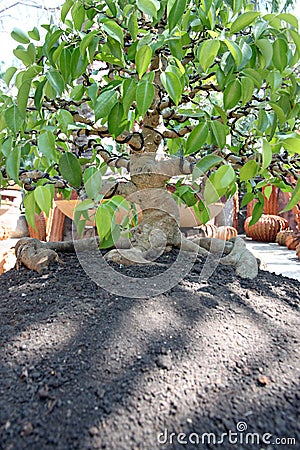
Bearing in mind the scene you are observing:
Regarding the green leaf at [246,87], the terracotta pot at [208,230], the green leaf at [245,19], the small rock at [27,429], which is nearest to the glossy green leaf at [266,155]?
the green leaf at [246,87]

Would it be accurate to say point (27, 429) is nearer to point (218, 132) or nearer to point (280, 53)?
point (218, 132)

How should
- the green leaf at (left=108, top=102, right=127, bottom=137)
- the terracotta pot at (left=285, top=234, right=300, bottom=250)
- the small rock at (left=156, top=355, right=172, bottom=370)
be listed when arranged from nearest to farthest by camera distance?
the small rock at (left=156, top=355, right=172, bottom=370), the green leaf at (left=108, top=102, right=127, bottom=137), the terracotta pot at (left=285, top=234, right=300, bottom=250)

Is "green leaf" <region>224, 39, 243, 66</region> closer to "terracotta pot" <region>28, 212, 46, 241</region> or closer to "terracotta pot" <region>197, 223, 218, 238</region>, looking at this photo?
"terracotta pot" <region>197, 223, 218, 238</region>

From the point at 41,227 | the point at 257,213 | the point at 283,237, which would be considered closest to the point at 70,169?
the point at 257,213

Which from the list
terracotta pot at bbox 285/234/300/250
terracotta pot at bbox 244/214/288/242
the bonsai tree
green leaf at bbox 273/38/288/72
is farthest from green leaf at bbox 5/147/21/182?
terracotta pot at bbox 244/214/288/242

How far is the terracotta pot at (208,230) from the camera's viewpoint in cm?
138

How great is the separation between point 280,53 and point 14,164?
18.4 inches

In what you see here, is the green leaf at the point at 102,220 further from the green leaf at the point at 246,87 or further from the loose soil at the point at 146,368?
the green leaf at the point at 246,87

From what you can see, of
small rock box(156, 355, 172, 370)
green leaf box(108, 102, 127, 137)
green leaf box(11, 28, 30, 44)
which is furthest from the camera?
green leaf box(11, 28, 30, 44)

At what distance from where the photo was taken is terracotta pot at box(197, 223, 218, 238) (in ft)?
4.52

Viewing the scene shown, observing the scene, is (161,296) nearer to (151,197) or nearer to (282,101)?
(151,197)

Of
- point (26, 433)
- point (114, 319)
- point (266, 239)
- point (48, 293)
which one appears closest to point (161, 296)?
point (114, 319)

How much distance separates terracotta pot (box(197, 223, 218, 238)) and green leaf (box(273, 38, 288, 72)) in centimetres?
81

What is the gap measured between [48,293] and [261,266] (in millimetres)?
602
